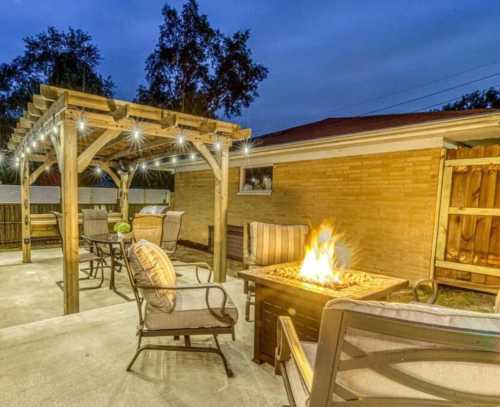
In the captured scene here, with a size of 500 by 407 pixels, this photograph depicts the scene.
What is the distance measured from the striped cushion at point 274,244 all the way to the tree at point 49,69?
1052 cm

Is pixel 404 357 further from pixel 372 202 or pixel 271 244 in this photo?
pixel 372 202

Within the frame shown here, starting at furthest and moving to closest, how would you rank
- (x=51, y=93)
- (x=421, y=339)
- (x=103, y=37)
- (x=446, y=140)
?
(x=103, y=37) < (x=446, y=140) < (x=51, y=93) < (x=421, y=339)

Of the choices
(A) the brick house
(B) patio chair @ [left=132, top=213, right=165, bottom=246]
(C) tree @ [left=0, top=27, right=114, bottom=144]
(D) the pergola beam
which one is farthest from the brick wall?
(C) tree @ [left=0, top=27, right=114, bottom=144]

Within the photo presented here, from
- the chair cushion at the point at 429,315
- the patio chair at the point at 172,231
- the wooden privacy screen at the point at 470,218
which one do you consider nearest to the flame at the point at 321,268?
the chair cushion at the point at 429,315

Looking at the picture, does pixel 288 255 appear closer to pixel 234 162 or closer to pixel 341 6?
pixel 234 162

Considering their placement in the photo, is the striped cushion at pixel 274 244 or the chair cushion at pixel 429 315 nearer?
the chair cushion at pixel 429 315

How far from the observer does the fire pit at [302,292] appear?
81.0 inches

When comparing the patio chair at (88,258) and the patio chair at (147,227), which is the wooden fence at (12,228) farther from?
the patio chair at (147,227)

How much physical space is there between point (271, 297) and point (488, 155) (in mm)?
3720

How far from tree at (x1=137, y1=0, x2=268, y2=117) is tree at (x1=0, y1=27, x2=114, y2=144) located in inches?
76.3

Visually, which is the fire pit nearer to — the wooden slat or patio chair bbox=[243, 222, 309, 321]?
patio chair bbox=[243, 222, 309, 321]

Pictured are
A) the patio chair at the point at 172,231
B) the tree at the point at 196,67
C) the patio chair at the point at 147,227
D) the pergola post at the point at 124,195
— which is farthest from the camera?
the tree at the point at 196,67


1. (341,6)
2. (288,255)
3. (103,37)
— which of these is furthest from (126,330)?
(103,37)

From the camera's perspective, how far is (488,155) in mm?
3887
